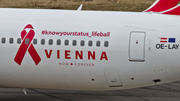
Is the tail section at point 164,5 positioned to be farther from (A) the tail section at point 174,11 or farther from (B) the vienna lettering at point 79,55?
(B) the vienna lettering at point 79,55

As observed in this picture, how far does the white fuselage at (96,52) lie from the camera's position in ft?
53.8

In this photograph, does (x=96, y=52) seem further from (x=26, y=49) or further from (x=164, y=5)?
(x=164, y=5)

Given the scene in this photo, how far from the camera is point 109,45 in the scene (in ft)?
54.2

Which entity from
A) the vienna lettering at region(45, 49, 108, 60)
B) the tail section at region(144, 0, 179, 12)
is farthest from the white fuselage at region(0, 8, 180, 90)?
the tail section at region(144, 0, 179, 12)

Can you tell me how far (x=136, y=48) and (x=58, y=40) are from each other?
3.40 m

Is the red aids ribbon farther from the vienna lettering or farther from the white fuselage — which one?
the vienna lettering

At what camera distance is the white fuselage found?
1639 centimetres

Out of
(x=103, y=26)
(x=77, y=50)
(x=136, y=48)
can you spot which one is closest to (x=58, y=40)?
(x=77, y=50)

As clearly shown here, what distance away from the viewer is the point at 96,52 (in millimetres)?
16562

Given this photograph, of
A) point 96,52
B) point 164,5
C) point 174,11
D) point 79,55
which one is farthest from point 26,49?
point 164,5

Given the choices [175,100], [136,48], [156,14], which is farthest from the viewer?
[175,100]

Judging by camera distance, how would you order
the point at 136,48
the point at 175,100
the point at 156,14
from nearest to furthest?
1. the point at 136,48
2. the point at 156,14
3. the point at 175,100

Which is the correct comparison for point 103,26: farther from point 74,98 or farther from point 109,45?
point 74,98

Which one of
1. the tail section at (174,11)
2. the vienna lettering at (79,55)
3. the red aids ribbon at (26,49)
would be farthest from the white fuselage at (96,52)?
the tail section at (174,11)
